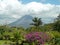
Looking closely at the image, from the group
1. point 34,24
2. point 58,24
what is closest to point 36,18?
point 34,24

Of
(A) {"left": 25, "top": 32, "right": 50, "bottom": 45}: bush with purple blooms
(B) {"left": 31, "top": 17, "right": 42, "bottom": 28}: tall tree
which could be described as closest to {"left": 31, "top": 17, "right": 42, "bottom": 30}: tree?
(B) {"left": 31, "top": 17, "right": 42, "bottom": 28}: tall tree

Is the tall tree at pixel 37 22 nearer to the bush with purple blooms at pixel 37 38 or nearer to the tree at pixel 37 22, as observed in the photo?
the tree at pixel 37 22

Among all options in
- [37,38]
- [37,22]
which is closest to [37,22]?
[37,22]

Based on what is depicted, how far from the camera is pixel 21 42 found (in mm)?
33562

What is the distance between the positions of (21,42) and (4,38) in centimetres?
2221

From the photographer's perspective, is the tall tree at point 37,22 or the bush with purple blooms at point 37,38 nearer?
the bush with purple blooms at point 37,38

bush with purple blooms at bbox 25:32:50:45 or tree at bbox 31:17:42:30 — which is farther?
tree at bbox 31:17:42:30

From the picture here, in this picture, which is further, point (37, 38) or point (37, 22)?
point (37, 22)

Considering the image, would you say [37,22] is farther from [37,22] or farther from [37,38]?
[37,38]

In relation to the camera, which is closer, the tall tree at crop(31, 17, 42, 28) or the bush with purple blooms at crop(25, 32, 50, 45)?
the bush with purple blooms at crop(25, 32, 50, 45)

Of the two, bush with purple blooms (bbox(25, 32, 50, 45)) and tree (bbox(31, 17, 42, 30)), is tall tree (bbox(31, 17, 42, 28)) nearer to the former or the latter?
tree (bbox(31, 17, 42, 30))

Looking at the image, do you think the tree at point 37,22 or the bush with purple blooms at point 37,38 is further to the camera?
the tree at point 37,22

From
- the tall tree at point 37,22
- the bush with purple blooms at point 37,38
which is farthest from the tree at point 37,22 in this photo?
the bush with purple blooms at point 37,38

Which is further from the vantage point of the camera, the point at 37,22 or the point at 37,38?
the point at 37,22
